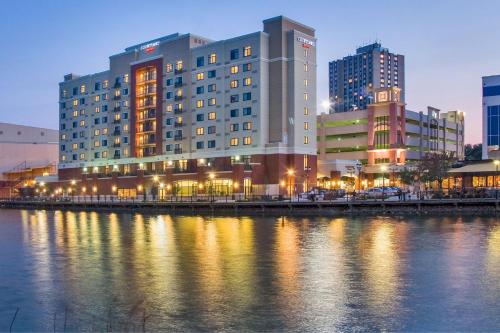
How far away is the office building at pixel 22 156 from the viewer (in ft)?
534

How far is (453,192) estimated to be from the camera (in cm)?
8188

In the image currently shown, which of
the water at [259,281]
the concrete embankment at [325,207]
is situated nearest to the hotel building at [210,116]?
the concrete embankment at [325,207]

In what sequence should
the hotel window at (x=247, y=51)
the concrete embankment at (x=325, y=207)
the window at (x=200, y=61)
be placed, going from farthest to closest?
the window at (x=200, y=61)
the hotel window at (x=247, y=51)
the concrete embankment at (x=325, y=207)

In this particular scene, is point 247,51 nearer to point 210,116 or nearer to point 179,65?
point 210,116

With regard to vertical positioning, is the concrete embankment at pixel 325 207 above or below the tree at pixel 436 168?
below

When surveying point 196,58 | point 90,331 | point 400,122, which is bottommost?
point 90,331

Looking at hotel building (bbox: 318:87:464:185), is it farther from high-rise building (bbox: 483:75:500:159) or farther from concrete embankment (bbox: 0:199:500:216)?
concrete embankment (bbox: 0:199:500:216)

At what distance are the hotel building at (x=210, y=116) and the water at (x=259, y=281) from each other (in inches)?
2153

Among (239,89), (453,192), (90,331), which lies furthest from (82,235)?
(239,89)

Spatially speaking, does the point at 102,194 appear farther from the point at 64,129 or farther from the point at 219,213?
the point at 219,213

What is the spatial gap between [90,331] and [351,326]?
9979 mm

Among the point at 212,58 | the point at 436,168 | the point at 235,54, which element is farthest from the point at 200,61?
the point at 436,168

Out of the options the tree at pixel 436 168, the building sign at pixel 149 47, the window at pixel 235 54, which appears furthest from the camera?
the building sign at pixel 149 47

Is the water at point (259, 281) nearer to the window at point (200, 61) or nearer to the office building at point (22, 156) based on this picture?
the window at point (200, 61)
